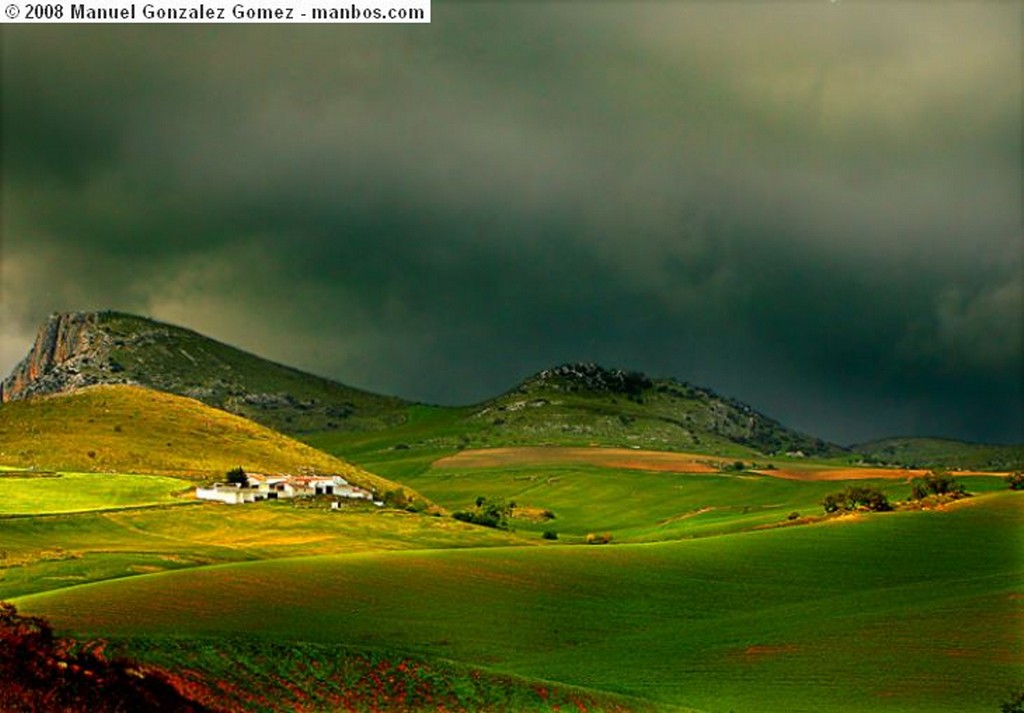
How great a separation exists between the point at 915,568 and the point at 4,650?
9361 cm

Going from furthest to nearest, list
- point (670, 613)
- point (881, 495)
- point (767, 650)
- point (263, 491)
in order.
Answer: point (263, 491)
point (881, 495)
point (670, 613)
point (767, 650)

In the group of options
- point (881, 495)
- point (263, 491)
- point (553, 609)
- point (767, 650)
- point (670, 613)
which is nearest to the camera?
point (767, 650)

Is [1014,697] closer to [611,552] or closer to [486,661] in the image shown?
[486,661]

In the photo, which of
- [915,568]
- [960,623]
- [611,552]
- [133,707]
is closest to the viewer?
[133,707]

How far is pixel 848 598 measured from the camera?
93000mm

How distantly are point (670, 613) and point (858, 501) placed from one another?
261ft

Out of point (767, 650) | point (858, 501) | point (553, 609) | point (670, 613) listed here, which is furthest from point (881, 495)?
point (767, 650)

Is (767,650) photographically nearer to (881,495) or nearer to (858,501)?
(881,495)

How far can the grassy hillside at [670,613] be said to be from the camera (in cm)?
6209

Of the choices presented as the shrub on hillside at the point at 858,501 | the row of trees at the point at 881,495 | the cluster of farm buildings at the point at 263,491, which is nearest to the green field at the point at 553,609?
the shrub on hillside at the point at 858,501

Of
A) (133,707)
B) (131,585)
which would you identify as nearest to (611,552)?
(131,585)

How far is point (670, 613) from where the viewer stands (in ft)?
294

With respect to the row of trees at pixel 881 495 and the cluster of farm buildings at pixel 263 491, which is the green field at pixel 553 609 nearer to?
the row of trees at pixel 881 495

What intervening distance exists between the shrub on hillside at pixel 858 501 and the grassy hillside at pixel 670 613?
32040mm
